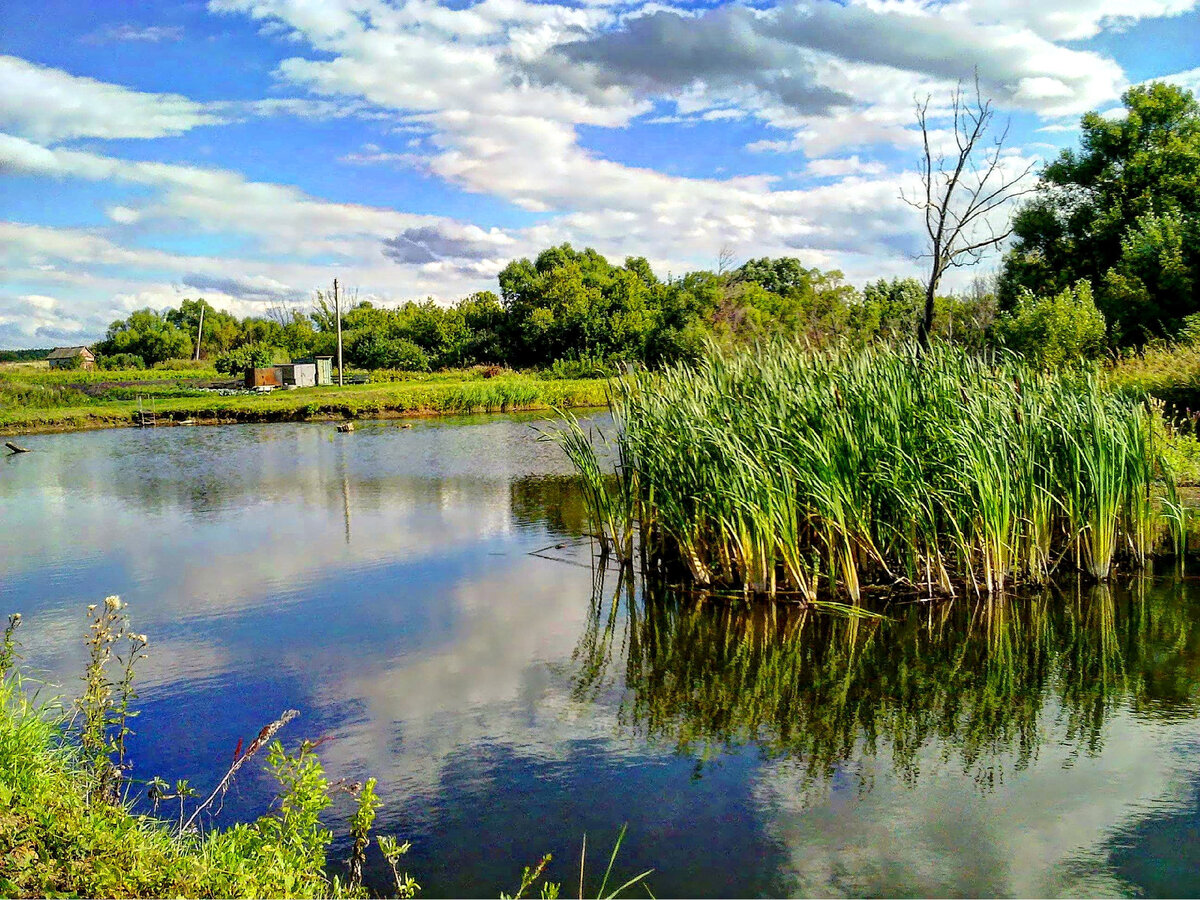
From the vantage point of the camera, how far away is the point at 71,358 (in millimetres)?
66938

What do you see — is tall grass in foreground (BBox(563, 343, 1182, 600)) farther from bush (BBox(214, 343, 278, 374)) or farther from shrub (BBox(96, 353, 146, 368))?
shrub (BBox(96, 353, 146, 368))

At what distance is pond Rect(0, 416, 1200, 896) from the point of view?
455cm

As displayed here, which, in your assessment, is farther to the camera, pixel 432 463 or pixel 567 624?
pixel 432 463

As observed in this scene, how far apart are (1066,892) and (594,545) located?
7909 millimetres

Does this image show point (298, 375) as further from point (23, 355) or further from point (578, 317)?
point (23, 355)

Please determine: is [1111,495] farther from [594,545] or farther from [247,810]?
[247,810]

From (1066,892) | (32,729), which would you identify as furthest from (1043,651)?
(32,729)

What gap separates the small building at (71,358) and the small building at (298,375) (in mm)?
26650

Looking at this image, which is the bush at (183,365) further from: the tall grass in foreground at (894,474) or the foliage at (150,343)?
the tall grass in foreground at (894,474)

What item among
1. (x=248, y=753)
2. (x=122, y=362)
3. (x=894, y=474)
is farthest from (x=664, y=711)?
(x=122, y=362)

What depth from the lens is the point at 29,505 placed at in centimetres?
1578

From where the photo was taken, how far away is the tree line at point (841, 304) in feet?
75.2

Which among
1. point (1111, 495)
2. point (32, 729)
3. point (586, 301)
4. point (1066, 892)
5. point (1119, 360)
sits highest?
point (586, 301)

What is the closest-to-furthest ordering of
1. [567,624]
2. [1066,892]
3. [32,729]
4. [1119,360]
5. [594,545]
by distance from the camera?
[1066,892]
[32,729]
[567,624]
[594,545]
[1119,360]
